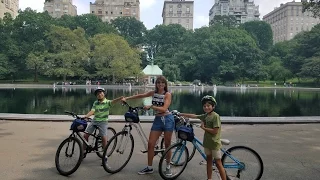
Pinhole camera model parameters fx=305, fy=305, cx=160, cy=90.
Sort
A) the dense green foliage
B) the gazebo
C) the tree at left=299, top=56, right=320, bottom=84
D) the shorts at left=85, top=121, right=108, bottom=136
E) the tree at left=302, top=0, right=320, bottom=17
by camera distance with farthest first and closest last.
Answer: the gazebo → the tree at left=299, top=56, right=320, bottom=84 → the dense green foliage → the tree at left=302, top=0, right=320, bottom=17 → the shorts at left=85, top=121, right=108, bottom=136

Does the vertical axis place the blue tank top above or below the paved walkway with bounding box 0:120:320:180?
above

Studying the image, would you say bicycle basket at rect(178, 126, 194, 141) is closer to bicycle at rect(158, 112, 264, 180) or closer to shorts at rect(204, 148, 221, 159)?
bicycle at rect(158, 112, 264, 180)

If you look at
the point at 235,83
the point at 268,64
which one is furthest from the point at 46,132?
the point at 268,64

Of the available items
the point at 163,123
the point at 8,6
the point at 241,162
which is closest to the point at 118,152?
the point at 163,123

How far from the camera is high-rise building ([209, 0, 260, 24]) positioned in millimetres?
143625

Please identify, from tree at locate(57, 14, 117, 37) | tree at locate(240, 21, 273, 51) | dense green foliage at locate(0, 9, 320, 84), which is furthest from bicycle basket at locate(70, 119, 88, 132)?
tree at locate(240, 21, 273, 51)

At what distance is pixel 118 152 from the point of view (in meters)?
5.36

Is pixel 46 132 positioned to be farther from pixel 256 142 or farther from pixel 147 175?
pixel 256 142

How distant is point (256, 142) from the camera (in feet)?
26.5

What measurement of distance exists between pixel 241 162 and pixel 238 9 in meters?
150

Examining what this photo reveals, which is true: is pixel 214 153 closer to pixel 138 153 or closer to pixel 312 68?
pixel 138 153

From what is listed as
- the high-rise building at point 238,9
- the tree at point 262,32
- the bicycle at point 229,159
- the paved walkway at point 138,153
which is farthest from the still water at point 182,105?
the high-rise building at point 238,9

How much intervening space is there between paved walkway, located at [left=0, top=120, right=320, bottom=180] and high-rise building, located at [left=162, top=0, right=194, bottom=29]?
12673cm

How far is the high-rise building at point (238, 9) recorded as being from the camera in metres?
144
